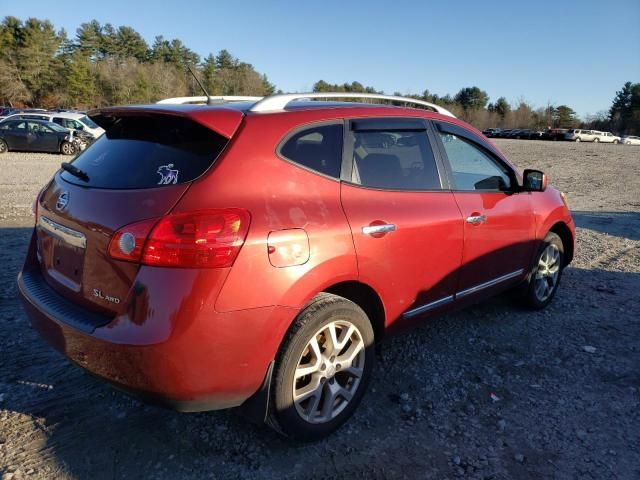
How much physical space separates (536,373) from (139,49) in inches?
3710

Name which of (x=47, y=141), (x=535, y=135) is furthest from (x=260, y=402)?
(x=535, y=135)

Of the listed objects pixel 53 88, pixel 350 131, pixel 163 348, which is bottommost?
pixel 163 348

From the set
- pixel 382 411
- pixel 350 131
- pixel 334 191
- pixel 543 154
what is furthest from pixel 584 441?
pixel 543 154

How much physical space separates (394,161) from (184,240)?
1.57 metres

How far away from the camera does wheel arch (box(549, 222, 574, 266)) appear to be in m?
4.71

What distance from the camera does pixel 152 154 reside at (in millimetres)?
2447

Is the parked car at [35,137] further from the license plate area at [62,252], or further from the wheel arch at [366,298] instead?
the wheel arch at [366,298]

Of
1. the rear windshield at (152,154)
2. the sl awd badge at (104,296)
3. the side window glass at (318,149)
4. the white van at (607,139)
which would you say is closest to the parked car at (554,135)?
the white van at (607,139)

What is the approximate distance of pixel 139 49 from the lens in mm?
84500

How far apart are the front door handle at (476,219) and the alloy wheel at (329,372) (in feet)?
4.26

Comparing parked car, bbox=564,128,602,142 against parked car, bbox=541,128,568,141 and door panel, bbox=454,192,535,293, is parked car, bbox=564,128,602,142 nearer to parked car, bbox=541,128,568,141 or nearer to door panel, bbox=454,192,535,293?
parked car, bbox=541,128,568,141

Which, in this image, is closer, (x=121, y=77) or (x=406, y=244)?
(x=406, y=244)

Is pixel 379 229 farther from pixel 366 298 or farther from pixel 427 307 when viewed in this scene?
pixel 427 307

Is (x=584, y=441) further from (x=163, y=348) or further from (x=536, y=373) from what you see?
(x=163, y=348)
